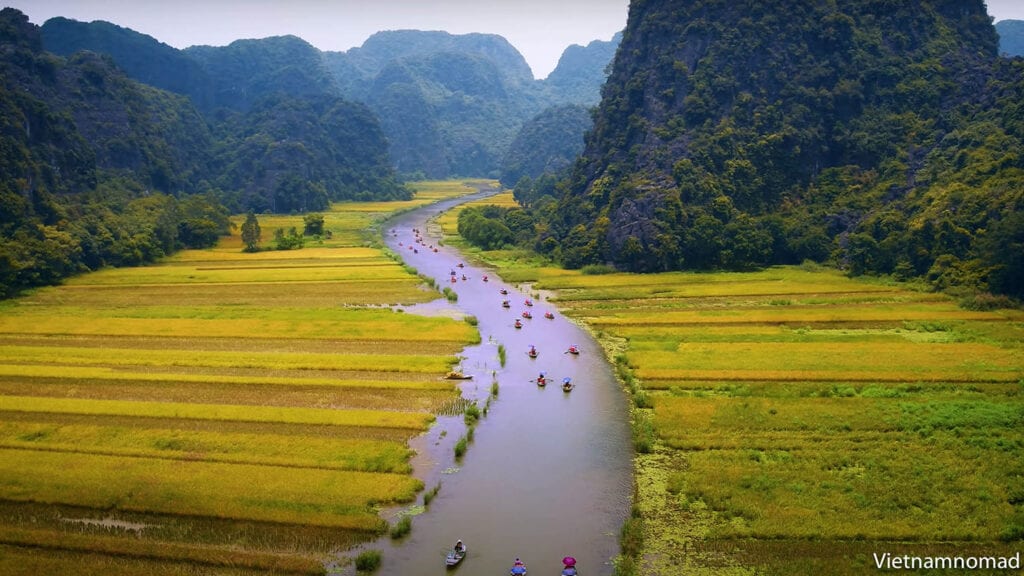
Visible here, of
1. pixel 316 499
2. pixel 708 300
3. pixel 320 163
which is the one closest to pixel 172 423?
pixel 316 499

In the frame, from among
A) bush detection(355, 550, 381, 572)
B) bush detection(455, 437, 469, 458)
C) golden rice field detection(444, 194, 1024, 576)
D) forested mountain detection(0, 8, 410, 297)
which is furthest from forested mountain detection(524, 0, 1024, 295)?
bush detection(355, 550, 381, 572)

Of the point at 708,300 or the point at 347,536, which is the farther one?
the point at 708,300

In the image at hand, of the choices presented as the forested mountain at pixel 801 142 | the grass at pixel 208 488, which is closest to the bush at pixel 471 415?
the grass at pixel 208 488

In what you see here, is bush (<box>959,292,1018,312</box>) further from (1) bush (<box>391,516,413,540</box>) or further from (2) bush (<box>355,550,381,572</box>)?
(2) bush (<box>355,550,381,572</box>)

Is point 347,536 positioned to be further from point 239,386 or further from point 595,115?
point 595,115

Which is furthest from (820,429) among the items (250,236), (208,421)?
(250,236)
